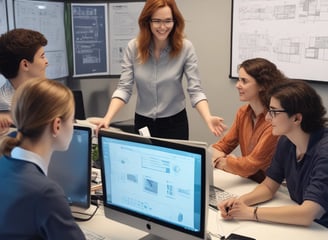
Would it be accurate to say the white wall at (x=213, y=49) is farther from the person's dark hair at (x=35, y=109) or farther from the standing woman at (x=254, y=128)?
the person's dark hair at (x=35, y=109)

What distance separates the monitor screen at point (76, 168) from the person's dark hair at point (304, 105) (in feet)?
2.81

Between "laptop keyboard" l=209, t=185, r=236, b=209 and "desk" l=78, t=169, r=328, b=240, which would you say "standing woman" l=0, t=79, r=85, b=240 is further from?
"laptop keyboard" l=209, t=185, r=236, b=209

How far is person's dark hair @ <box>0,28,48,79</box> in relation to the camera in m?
1.99

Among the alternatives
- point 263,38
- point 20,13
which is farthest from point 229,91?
point 20,13

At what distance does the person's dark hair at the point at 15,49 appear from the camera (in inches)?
78.4

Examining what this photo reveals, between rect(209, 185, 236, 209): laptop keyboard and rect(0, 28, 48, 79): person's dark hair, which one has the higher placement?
rect(0, 28, 48, 79): person's dark hair

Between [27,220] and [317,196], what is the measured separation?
1.09 metres

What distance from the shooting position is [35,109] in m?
1.13

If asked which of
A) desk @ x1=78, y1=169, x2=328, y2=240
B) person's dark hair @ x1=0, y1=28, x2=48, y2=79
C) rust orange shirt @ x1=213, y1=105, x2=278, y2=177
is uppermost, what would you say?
person's dark hair @ x1=0, y1=28, x2=48, y2=79

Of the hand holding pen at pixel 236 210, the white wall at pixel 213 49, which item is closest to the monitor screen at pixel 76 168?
the hand holding pen at pixel 236 210

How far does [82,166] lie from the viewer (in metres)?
1.59

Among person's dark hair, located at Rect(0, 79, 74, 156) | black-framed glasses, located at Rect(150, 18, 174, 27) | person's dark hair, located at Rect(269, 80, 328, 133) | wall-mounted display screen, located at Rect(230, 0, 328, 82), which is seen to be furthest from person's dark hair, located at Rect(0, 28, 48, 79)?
wall-mounted display screen, located at Rect(230, 0, 328, 82)

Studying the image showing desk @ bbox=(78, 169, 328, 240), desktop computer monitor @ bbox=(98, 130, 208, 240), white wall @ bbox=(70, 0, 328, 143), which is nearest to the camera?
desktop computer monitor @ bbox=(98, 130, 208, 240)

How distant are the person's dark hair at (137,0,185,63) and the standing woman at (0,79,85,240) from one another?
1483 mm
